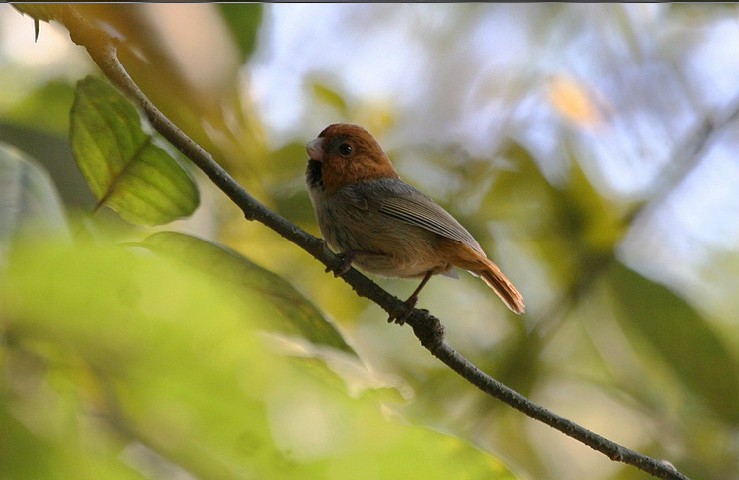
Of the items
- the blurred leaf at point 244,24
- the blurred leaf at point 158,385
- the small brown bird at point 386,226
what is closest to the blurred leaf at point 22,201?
the blurred leaf at point 158,385

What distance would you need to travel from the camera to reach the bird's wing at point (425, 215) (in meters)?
1.96

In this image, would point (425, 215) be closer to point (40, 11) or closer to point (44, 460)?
point (40, 11)

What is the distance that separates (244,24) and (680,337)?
4.48 ft

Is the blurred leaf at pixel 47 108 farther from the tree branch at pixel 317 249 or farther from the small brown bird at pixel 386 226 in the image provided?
the small brown bird at pixel 386 226

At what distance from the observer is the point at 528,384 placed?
2258mm

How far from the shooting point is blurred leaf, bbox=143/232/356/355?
2.85ft

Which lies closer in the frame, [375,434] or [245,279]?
[375,434]

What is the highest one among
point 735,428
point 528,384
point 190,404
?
point 735,428

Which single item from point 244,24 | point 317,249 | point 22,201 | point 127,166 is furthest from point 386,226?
point 22,201

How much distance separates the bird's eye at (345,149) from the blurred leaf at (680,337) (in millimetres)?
817

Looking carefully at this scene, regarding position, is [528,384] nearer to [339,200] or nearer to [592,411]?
[592,411]

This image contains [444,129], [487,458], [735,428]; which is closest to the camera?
[487,458]

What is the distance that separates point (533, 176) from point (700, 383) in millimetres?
754

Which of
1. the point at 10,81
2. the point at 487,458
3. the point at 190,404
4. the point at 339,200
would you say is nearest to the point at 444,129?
the point at 339,200
